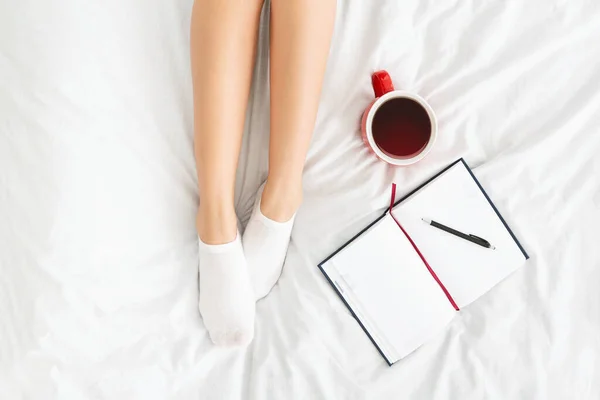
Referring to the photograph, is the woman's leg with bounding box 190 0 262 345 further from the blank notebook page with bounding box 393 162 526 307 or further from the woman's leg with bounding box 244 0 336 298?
the blank notebook page with bounding box 393 162 526 307

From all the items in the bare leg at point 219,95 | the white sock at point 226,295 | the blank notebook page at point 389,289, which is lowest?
the blank notebook page at point 389,289

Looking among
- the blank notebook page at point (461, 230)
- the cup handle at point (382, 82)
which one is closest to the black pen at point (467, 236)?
the blank notebook page at point (461, 230)

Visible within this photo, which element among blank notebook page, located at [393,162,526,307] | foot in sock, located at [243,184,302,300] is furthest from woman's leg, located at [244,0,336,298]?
blank notebook page, located at [393,162,526,307]

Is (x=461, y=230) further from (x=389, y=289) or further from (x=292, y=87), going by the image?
(x=292, y=87)

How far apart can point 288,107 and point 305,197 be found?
0.14m

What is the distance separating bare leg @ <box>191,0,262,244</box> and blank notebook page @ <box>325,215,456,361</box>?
17 cm

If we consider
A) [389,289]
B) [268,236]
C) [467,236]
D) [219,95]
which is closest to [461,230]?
[467,236]

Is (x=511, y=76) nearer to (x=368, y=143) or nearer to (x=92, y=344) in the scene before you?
(x=368, y=143)

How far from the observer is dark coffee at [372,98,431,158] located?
660mm

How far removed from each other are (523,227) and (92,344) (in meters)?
0.58

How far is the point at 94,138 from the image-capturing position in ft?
2.05

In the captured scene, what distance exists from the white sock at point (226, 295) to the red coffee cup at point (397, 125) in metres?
0.23

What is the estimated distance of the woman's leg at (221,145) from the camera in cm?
61

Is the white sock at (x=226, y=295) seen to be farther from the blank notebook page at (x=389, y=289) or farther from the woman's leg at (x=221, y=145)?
the blank notebook page at (x=389, y=289)
